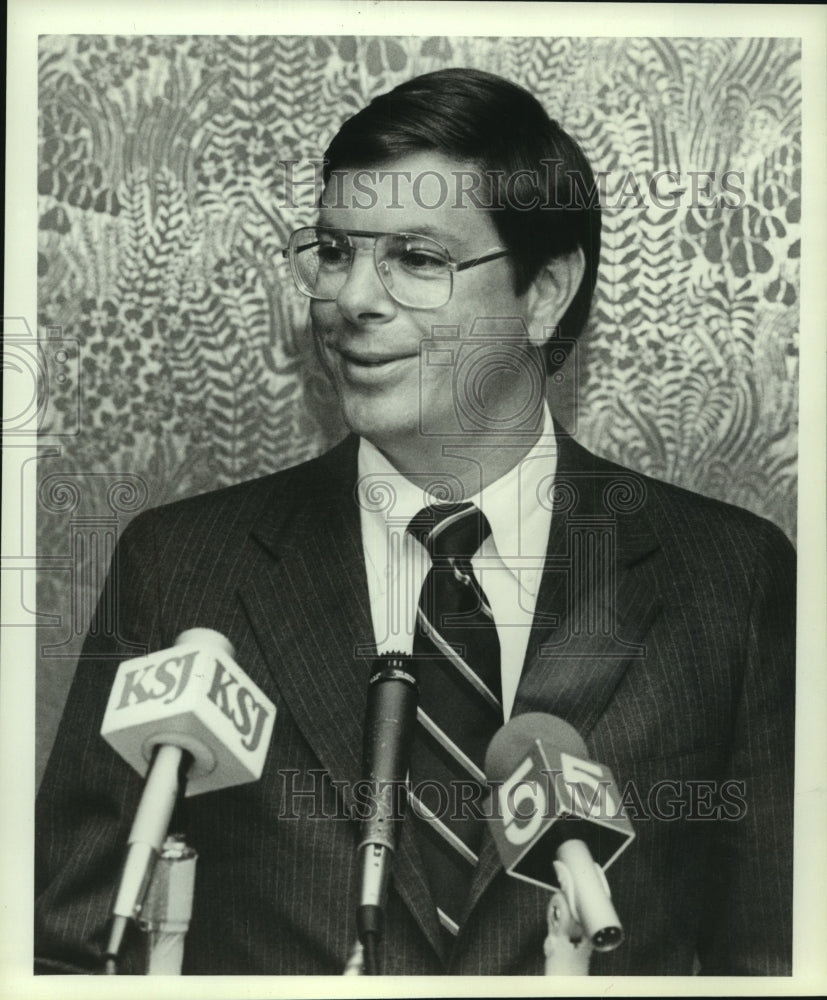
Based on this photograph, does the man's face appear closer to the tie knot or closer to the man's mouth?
the man's mouth

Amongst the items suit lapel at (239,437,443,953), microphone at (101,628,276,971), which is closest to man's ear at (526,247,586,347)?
suit lapel at (239,437,443,953)

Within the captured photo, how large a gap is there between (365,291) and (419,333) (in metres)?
0.11

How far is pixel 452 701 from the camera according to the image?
189 centimetres

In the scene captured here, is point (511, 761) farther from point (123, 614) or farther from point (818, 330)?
point (818, 330)

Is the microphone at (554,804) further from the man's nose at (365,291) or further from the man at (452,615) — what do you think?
the man's nose at (365,291)

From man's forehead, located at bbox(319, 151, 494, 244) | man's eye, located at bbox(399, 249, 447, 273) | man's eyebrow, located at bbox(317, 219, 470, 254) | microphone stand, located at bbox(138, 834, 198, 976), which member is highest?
man's forehead, located at bbox(319, 151, 494, 244)

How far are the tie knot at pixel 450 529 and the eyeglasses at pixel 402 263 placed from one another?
0.33 m

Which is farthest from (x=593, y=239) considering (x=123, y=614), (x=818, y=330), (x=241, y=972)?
(x=241, y=972)

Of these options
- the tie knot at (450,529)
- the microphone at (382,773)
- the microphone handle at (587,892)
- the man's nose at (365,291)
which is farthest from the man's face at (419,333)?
the microphone handle at (587,892)

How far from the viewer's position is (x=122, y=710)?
1.89 meters

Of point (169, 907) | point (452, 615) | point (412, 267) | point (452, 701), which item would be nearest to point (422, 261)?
point (412, 267)

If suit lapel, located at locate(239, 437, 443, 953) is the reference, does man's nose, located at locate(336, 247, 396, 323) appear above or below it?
above

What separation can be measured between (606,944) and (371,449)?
86 centimetres

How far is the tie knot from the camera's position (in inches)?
75.7
